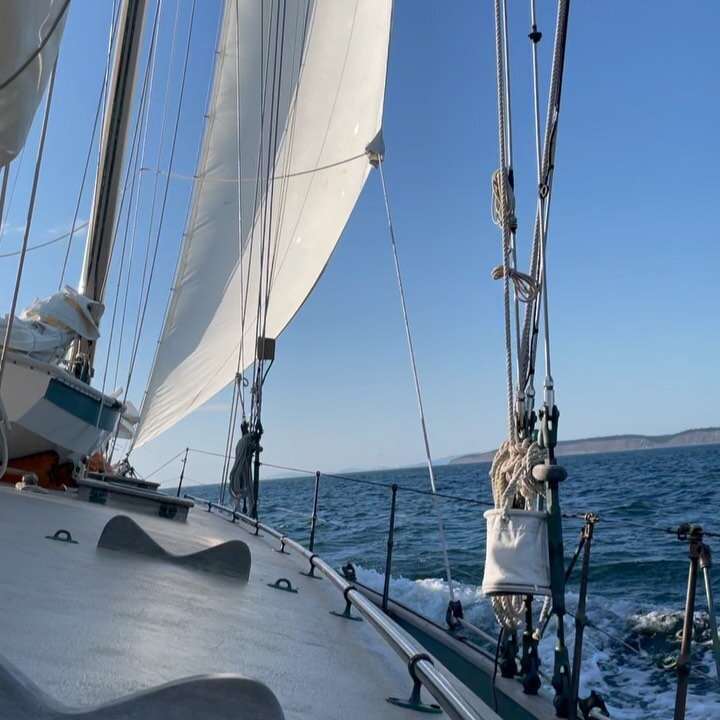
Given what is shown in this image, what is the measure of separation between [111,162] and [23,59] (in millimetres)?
6465

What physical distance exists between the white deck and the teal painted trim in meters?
3.03

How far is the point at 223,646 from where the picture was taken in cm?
182

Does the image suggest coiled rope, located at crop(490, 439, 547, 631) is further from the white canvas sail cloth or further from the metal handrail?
the white canvas sail cloth

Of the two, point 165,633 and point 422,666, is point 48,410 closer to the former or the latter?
point 165,633

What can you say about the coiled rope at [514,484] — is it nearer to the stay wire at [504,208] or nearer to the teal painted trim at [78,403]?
the stay wire at [504,208]

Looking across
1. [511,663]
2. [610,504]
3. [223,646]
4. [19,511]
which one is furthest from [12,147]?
[610,504]

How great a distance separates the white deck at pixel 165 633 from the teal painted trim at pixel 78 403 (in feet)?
9.93

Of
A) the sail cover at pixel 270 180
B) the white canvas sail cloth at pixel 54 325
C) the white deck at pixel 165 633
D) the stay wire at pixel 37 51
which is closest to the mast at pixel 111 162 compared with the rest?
the white canvas sail cloth at pixel 54 325

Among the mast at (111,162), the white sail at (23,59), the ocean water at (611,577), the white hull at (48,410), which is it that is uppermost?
the mast at (111,162)

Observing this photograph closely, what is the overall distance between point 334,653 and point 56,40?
184 cm

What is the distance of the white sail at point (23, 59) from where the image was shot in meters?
1.70

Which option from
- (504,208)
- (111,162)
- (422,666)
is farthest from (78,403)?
(422,666)

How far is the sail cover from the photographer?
7.57 m

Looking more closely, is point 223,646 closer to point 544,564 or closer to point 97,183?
point 544,564
